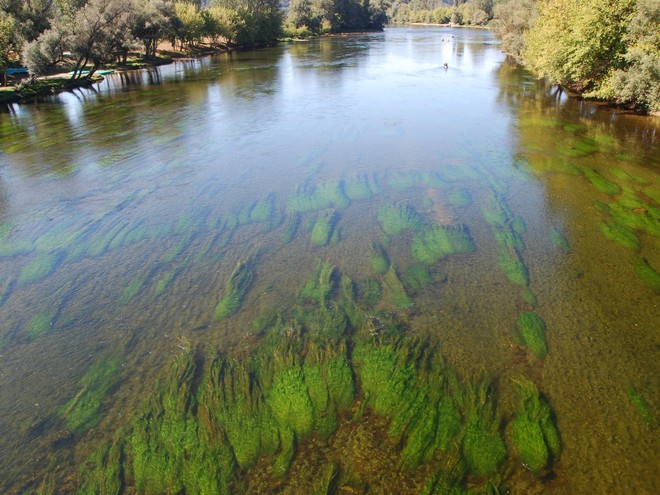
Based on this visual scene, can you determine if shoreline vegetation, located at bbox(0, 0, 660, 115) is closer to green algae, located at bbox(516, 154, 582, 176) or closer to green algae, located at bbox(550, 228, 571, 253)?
green algae, located at bbox(516, 154, 582, 176)

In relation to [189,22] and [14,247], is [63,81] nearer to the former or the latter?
[189,22]

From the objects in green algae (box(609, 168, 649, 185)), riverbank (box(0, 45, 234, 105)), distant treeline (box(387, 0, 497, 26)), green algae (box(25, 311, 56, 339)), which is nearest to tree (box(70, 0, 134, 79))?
riverbank (box(0, 45, 234, 105))

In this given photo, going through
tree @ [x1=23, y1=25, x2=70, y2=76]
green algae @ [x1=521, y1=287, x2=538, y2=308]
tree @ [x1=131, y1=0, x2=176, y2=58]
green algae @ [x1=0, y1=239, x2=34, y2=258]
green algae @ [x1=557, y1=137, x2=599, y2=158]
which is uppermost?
tree @ [x1=131, y1=0, x2=176, y2=58]

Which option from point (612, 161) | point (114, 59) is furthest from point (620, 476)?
point (114, 59)

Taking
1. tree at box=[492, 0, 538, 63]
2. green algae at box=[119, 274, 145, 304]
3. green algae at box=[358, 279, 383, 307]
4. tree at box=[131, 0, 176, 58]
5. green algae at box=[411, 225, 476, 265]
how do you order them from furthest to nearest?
tree at box=[131, 0, 176, 58], tree at box=[492, 0, 538, 63], green algae at box=[411, 225, 476, 265], green algae at box=[119, 274, 145, 304], green algae at box=[358, 279, 383, 307]

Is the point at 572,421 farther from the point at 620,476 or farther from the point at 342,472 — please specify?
the point at 342,472

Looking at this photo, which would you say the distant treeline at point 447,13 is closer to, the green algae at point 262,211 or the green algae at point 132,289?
the green algae at point 262,211

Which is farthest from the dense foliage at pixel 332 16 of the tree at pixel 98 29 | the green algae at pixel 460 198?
the green algae at pixel 460 198
